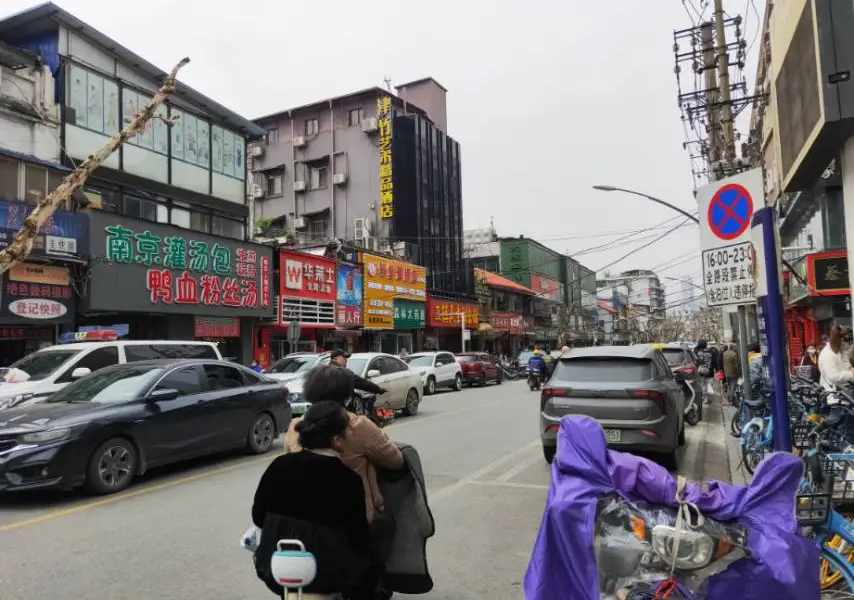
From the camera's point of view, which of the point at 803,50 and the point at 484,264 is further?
the point at 484,264

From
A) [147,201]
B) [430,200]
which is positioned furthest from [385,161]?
[147,201]

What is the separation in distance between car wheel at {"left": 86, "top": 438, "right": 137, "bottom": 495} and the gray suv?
5.24 m

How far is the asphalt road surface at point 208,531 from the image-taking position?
14.9 ft

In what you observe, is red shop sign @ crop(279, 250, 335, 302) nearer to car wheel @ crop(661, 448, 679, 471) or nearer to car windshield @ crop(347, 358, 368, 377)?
car windshield @ crop(347, 358, 368, 377)

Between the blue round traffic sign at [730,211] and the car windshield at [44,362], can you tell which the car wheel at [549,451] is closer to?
the blue round traffic sign at [730,211]

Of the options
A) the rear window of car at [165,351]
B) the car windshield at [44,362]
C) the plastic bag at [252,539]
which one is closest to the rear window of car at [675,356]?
the rear window of car at [165,351]

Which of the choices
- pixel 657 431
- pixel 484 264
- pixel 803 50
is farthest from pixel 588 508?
pixel 484 264

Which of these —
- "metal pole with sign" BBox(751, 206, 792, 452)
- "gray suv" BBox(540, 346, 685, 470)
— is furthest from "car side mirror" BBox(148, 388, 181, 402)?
"metal pole with sign" BBox(751, 206, 792, 452)

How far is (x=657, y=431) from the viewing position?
7.70 m

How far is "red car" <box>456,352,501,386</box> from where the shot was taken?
27516 mm

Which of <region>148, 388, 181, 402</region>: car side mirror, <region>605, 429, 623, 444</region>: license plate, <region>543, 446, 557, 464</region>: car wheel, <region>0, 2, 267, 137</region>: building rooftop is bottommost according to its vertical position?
<region>543, 446, 557, 464</region>: car wheel

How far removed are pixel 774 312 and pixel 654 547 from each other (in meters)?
2.28

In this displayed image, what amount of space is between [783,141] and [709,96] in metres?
10.8

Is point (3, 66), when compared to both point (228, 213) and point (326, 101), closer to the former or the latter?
point (228, 213)
